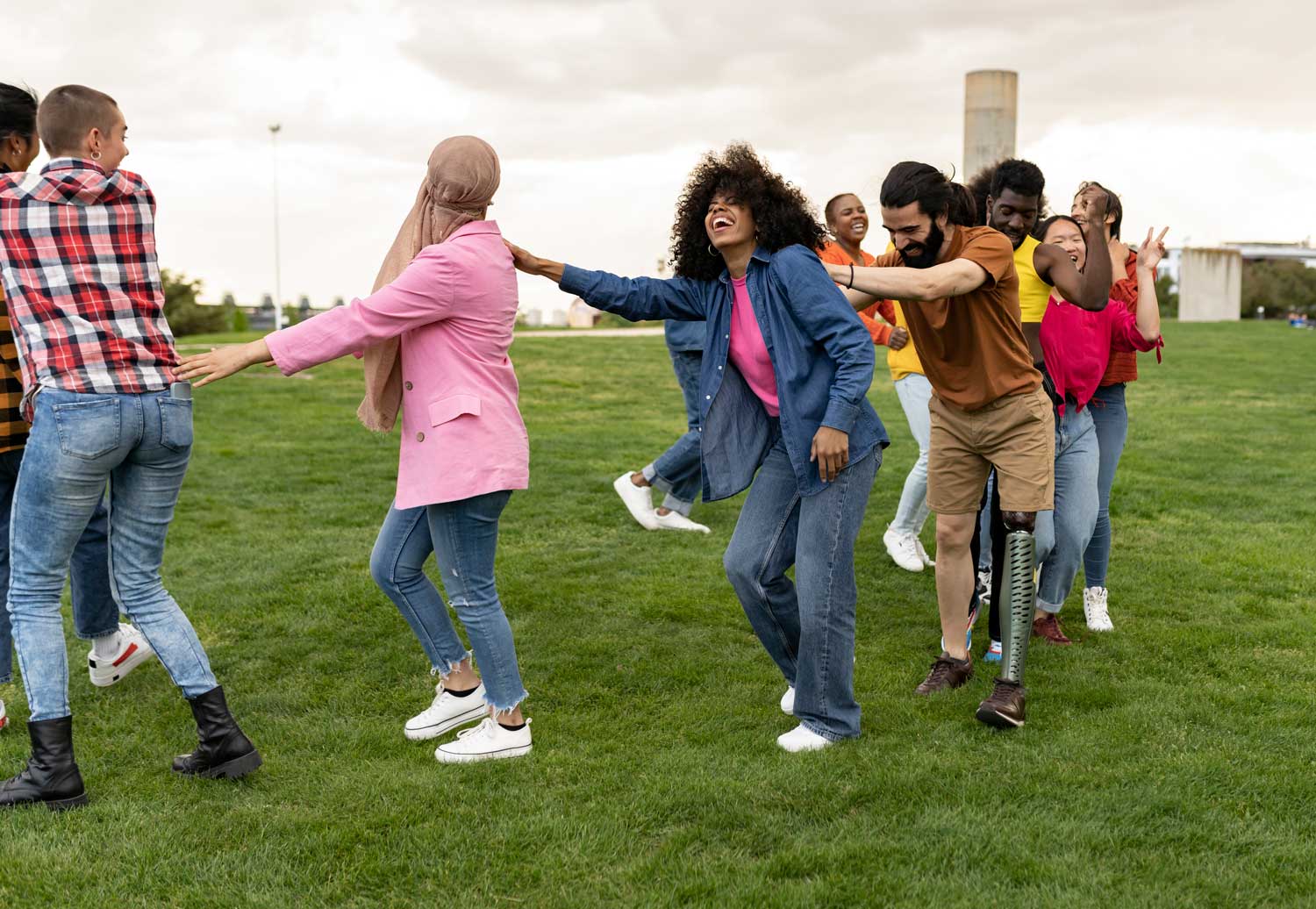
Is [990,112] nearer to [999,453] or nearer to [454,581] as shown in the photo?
[999,453]

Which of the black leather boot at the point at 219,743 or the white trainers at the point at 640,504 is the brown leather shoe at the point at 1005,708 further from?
the white trainers at the point at 640,504

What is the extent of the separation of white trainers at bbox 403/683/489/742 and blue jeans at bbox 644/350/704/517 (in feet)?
11.7

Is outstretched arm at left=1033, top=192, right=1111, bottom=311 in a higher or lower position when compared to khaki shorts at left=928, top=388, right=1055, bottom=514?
higher

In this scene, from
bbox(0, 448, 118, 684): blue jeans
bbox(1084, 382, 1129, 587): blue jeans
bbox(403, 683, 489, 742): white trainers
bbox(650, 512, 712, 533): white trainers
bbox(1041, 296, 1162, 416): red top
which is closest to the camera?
bbox(403, 683, 489, 742): white trainers

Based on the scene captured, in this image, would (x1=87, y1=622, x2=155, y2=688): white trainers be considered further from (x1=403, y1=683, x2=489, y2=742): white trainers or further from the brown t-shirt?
the brown t-shirt

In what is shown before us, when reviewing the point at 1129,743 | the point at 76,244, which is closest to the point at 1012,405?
the point at 1129,743

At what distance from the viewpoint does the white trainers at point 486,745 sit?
439 cm

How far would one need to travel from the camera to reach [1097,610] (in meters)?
6.12

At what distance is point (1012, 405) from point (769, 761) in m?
1.65

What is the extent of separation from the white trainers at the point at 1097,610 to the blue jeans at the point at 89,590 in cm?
434

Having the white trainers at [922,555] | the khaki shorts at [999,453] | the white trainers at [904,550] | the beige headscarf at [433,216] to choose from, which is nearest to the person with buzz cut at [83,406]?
the beige headscarf at [433,216]

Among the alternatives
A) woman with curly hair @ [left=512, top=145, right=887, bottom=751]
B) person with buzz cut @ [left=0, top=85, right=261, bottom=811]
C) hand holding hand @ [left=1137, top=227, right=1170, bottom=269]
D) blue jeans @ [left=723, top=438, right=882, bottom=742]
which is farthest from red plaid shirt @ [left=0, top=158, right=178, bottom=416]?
hand holding hand @ [left=1137, top=227, right=1170, bottom=269]

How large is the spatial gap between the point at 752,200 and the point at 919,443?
3185mm

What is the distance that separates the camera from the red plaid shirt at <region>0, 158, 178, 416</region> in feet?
12.5
